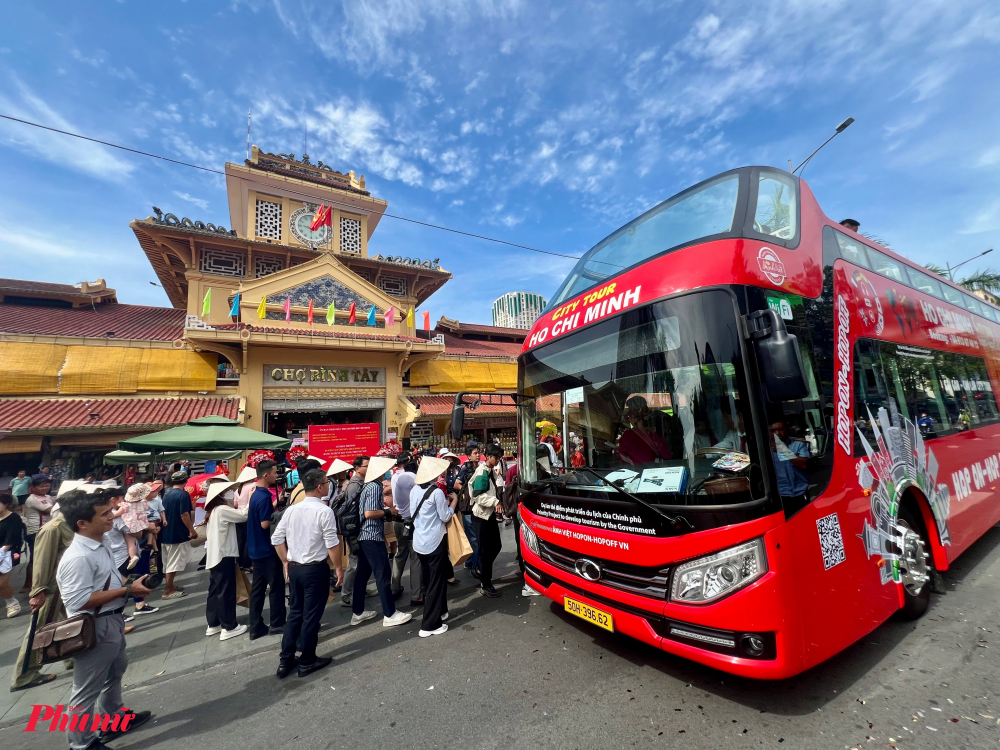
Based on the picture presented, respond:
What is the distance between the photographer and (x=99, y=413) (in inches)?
417

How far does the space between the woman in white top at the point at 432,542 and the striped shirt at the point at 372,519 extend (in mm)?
390

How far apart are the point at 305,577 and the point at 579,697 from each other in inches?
96.6

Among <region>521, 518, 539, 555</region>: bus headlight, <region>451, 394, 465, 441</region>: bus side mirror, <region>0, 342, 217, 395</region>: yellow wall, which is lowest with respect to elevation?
<region>521, 518, 539, 555</region>: bus headlight

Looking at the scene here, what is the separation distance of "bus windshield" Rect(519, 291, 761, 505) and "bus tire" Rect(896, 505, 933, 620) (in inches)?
92.6

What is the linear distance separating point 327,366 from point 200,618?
33.0 ft

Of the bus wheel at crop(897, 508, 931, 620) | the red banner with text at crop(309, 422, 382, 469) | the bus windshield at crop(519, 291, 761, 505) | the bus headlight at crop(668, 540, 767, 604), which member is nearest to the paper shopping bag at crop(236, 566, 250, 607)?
the bus windshield at crop(519, 291, 761, 505)

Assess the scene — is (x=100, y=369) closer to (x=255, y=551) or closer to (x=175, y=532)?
(x=175, y=532)

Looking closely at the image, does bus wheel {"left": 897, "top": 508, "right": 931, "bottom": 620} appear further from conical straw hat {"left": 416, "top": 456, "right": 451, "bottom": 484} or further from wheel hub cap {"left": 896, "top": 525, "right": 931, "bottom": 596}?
conical straw hat {"left": 416, "top": 456, "right": 451, "bottom": 484}

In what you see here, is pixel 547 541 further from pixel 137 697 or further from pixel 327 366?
pixel 327 366

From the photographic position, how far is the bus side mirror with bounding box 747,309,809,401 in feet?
7.89

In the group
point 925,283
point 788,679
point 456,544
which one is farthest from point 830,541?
point 925,283

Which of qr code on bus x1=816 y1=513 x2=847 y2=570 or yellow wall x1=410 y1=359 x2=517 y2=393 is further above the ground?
yellow wall x1=410 y1=359 x2=517 y2=393

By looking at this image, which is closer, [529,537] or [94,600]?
[94,600]

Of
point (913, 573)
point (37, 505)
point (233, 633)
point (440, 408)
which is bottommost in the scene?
point (233, 633)
